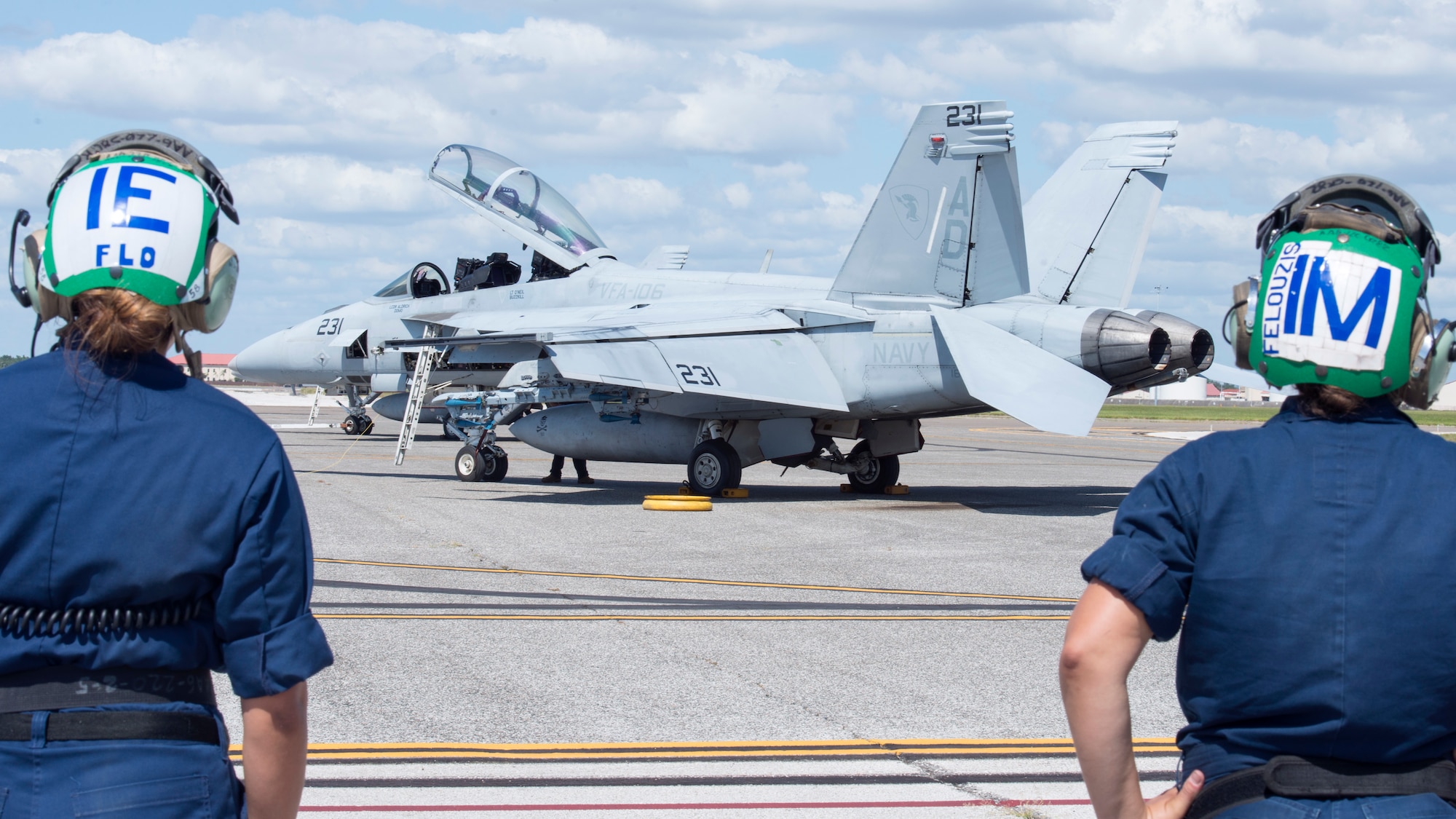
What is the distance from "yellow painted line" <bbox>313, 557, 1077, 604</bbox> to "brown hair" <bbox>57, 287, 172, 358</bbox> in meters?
8.27

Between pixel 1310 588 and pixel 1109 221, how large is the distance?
15.4m

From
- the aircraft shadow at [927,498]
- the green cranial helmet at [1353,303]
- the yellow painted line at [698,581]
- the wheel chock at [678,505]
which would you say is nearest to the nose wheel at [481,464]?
the aircraft shadow at [927,498]

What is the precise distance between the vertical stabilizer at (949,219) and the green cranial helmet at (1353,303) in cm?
1327

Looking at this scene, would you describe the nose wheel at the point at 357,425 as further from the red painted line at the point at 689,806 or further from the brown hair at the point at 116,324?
the brown hair at the point at 116,324

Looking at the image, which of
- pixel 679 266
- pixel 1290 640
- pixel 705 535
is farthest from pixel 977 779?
pixel 679 266

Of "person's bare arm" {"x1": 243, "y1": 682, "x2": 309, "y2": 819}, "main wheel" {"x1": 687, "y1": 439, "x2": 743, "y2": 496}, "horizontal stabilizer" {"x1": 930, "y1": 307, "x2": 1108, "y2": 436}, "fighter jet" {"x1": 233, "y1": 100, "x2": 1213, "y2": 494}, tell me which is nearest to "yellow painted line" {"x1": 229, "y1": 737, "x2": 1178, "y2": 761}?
"person's bare arm" {"x1": 243, "y1": 682, "x2": 309, "y2": 819}

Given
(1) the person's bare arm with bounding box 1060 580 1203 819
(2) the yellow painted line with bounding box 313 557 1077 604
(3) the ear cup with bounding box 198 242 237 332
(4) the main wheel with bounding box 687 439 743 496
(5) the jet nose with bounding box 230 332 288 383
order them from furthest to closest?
1. (5) the jet nose with bounding box 230 332 288 383
2. (4) the main wheel with bounding box 687 439 743 496
3. (2) the yellow painted line with bounding box 313 557 1077 604
4. (3) the ear cup with bounding box 198 242 237 332
5. (1) the person's bare arm with bounding box 1060 580 1203 819

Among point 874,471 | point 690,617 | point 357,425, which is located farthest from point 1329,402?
point 357,425

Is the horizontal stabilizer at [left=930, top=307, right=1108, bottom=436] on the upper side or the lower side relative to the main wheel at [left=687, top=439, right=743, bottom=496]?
upper

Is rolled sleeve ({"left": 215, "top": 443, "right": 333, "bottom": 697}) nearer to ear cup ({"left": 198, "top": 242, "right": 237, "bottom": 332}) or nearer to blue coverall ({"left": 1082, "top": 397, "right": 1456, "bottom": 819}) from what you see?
ear cup ({"left": 198, "top": 242, "right": 237, "bottom": 332})

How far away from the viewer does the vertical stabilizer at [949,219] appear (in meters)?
15.5

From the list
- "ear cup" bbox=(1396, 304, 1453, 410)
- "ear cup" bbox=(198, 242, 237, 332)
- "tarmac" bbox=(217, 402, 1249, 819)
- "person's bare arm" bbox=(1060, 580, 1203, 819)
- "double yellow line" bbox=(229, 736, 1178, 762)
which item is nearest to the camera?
"person's bare arm" bbox=(1060, 580, 1203, 819)

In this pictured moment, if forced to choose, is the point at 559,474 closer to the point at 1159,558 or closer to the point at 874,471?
the point at 874,471

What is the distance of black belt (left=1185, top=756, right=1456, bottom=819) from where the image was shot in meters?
2.18
